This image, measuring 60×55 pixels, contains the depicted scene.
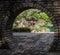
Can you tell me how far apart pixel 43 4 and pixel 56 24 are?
3.14 feet

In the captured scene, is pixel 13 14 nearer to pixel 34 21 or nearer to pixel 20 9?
pixel 20 9

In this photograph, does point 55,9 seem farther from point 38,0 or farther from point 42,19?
point 42,19

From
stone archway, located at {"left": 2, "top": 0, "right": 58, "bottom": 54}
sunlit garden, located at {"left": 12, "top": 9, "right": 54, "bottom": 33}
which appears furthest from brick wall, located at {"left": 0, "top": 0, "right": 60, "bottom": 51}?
sunlit garden, located at {"left": 12, "top": 9, "right": 54, "bottom": 33}

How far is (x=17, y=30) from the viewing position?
18344 mm

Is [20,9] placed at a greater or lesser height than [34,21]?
greater

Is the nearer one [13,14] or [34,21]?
[13,14]

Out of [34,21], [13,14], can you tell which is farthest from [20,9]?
[34,21]

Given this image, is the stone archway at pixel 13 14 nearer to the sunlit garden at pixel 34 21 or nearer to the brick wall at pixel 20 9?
the brick wall at pixel 20 9

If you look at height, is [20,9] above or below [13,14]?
above

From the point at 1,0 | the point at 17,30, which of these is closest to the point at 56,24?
the point at 1,0

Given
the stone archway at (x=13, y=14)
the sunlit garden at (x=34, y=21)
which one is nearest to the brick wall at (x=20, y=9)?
the stone archway at (x=13, y=14)

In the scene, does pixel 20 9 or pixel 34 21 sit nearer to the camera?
pixel 20 9

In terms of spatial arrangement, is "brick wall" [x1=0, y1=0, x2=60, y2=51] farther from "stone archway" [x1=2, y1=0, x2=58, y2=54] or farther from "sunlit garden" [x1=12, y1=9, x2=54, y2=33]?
"sunlit garden" [x1=12, y1=9, x2=54, y2=33]

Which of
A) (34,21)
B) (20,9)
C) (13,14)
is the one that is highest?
(20,9)
